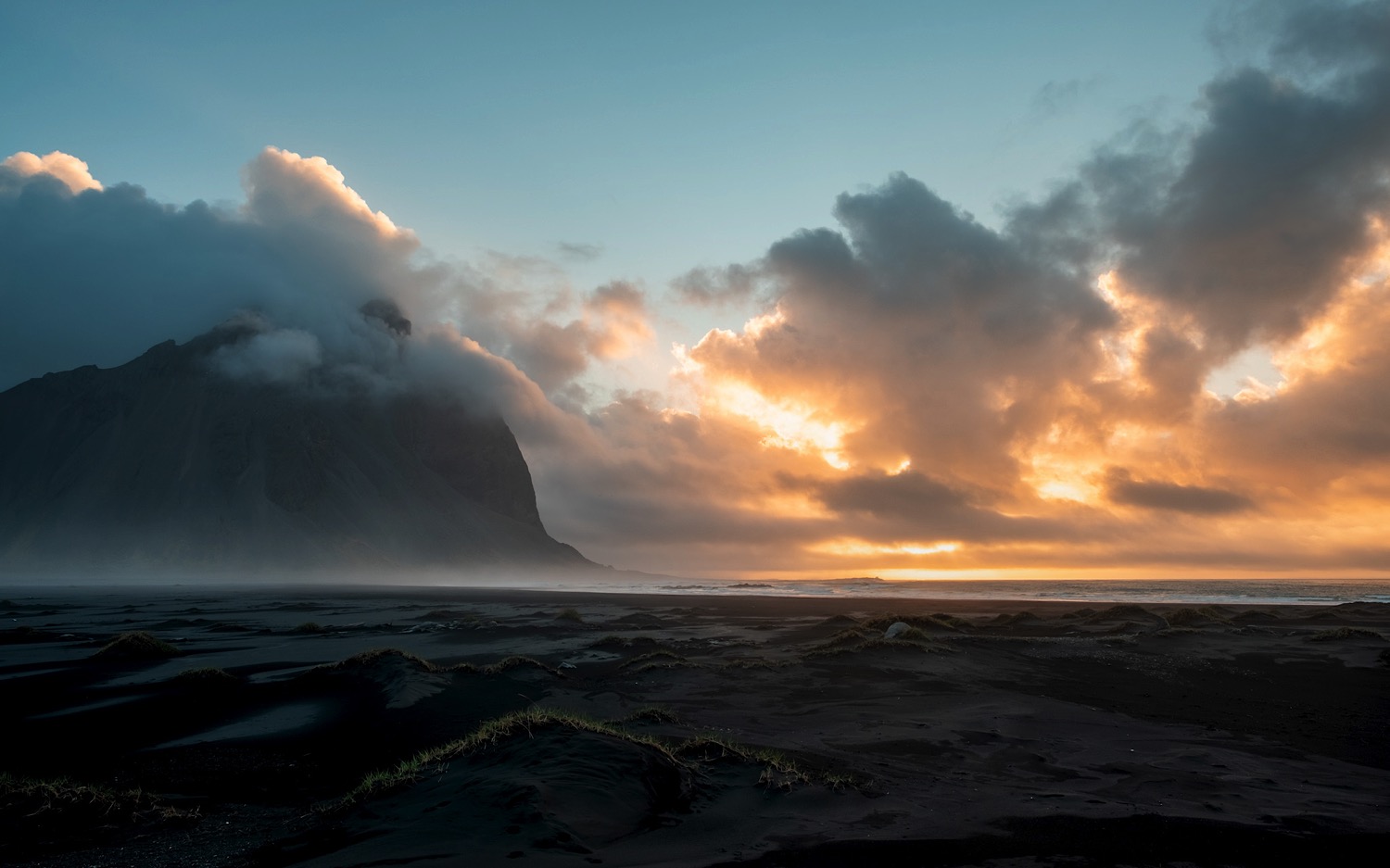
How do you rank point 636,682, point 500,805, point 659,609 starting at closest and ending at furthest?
point 500,805
point 636,682
point 659,609

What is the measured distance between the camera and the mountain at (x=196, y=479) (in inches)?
5773

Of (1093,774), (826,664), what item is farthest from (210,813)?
(826,664)

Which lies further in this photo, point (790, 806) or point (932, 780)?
point (932, 780)

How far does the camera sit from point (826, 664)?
25578 millimetres

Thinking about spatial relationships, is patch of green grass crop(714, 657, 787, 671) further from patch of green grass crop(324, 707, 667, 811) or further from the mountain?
the mountain

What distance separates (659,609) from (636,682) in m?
41.8

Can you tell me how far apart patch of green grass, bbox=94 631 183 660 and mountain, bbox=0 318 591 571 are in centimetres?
13452

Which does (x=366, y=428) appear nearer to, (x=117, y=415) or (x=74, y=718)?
(x=117, y=415)

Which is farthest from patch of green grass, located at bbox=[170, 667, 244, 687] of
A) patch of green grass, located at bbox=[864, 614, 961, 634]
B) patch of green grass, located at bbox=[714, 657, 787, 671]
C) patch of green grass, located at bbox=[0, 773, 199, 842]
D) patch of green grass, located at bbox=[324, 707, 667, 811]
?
patch of green grass, located at bbox=[864, 614, 961, 634]

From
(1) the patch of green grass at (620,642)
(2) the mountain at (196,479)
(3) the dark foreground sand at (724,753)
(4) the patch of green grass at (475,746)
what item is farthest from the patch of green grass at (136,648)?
(2) the mountain at (196,479)

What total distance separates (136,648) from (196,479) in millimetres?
158126

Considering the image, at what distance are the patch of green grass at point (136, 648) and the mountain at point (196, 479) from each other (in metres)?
135

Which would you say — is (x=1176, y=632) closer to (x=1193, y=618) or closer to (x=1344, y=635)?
(x=1344, y=635)

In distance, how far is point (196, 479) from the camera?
521ft
